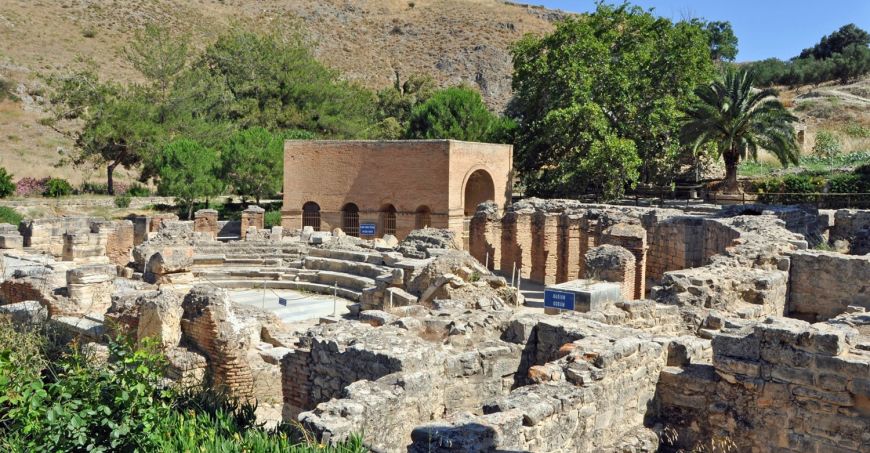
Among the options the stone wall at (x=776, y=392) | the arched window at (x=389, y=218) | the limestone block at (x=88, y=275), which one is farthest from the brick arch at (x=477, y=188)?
the stone wall at (x=776, y=392)

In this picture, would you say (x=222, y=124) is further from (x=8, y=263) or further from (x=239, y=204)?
(x=8, y=263)

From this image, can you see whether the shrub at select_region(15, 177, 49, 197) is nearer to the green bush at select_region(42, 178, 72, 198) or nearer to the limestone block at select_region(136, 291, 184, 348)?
the green bush at select_region(42, 178, 72, 198)

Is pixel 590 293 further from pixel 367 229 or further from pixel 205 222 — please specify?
pixel 205 222

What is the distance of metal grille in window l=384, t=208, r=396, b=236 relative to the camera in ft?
102

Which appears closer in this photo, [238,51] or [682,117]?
[682,117]

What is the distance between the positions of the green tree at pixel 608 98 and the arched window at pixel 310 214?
9900 mm

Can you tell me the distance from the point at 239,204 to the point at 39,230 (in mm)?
16226

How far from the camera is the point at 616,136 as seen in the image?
28.9m

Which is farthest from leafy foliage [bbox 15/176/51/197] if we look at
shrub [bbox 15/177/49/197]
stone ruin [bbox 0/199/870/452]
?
stone ruin [bbox 0/199/870/452]

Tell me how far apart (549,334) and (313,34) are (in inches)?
3172

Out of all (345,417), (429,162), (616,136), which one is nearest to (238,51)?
(429,162)

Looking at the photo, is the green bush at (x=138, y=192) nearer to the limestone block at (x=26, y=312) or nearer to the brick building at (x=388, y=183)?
the brick building at (x=388, y=183)

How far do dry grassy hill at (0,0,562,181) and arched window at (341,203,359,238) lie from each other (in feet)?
83.4

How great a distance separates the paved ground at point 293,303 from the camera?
18000mm
